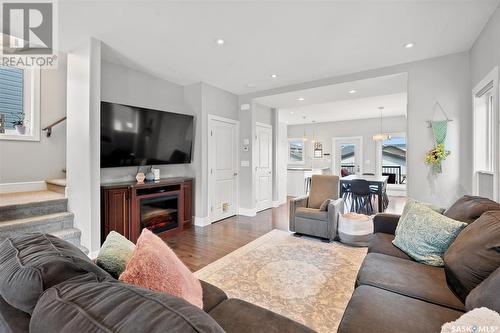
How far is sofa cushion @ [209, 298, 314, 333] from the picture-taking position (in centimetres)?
105

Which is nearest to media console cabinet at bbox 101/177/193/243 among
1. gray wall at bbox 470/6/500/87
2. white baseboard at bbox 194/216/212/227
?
white baseboard at bbox 194/216/212/227

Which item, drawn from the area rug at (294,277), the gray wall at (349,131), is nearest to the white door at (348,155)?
the gray wall at (349,131)

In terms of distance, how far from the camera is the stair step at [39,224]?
8.30 ft

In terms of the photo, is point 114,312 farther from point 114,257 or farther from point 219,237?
point 219,237

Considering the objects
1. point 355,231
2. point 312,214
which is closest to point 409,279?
point 355,231

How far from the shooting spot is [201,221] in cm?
448

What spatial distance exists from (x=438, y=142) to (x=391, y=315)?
312cm

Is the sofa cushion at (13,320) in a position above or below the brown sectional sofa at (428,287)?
above

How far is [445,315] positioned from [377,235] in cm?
132

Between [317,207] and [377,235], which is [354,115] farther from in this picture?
[377,235]

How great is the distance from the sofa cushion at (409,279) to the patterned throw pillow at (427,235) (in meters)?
0.09

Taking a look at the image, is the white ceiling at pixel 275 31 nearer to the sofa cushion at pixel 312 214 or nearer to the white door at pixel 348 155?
the sofa cushion at pixel 312 214

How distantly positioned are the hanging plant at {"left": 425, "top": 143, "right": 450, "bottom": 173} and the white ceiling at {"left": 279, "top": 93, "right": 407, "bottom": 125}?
2.34m

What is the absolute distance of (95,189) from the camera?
2.89 m
